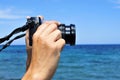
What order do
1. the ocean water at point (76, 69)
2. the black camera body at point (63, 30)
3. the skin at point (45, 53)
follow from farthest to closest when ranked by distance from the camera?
the ocean water at point (76, 69) → the black camera body at point (63, 30) → the skin at point (45, 53)

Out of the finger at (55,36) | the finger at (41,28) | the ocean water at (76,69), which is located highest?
the finger at (41,28)

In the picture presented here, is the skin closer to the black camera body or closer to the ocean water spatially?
the black camera body

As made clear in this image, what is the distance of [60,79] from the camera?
2317cm

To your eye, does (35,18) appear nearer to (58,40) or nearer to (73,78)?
(58,40)

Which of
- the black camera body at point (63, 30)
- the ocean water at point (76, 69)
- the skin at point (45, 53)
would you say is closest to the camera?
the skin at point (45, 53)

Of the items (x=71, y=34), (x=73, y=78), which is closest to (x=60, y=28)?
(x=71, y=34)

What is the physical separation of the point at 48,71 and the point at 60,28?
28cm

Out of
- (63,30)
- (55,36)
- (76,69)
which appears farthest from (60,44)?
(76,69)

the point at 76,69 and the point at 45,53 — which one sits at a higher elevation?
the point at 45,53

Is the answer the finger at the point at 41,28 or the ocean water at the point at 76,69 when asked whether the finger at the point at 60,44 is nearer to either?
the finger at the point at 41,28

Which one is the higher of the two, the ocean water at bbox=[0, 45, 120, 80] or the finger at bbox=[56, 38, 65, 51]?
the finger at bbox=[56, 38, 65, 51]

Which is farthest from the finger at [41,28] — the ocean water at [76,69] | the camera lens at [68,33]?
the ocean water at [76,69]

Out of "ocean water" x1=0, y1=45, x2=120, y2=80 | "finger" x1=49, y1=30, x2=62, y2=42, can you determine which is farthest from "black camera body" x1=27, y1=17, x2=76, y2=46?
"ocean water" x1=0, y1=45, x2=120, y2=80

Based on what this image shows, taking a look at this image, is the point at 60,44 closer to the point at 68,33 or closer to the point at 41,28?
the point at 41,28
